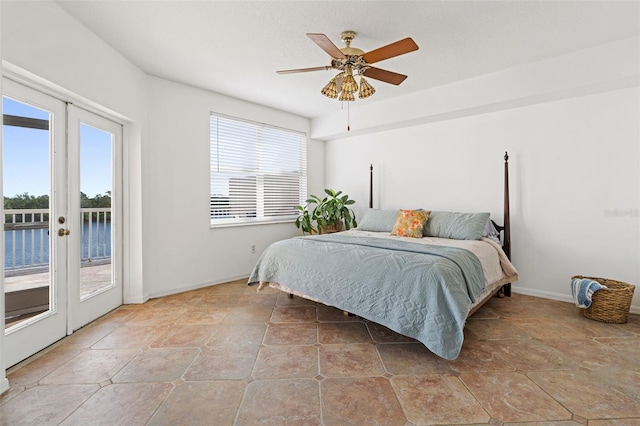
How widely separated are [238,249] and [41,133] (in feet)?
8.19

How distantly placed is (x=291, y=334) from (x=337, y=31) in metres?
2.59

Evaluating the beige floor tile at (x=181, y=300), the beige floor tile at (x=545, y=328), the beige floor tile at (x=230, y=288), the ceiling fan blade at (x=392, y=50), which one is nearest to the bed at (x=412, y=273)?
the beige floor tile at (x=545, y=328)

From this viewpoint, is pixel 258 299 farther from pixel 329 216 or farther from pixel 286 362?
pixel 329 216

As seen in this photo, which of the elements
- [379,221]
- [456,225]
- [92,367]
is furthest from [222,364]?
[456,225]

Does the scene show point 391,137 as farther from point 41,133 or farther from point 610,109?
point 41,133

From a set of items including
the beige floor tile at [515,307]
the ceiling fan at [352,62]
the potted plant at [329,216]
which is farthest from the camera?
the potted plant at [329,216]

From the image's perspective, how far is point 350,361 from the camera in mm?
2064

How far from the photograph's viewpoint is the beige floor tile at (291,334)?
2.35m

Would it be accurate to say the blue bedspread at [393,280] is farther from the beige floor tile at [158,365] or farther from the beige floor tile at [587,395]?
the beige floor tile at [158,365]

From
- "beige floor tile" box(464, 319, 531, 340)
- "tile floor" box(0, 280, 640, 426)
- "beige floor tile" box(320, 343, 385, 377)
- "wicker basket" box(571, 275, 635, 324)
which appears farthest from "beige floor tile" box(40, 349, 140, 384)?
"wicker basket" box(571, 275, 635, 324)

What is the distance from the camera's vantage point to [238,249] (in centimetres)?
A: 427

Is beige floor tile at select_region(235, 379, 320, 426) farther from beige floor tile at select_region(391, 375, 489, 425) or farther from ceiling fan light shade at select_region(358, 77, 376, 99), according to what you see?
ceiling fan light shade at select_region(358, 77, 376, 99)

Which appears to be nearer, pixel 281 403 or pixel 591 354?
pixel 281 403

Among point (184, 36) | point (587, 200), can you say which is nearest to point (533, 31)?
point (587, 200)
